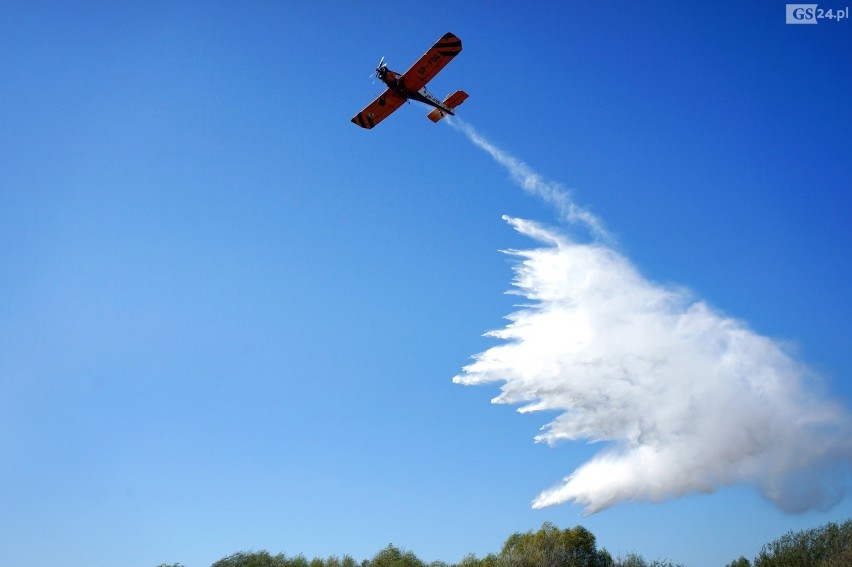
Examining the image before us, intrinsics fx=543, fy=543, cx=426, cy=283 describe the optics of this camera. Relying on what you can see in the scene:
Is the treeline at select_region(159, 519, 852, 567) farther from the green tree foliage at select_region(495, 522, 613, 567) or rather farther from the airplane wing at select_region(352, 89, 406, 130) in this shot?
the airplane wing at select_region(352, 89, 406, 130)

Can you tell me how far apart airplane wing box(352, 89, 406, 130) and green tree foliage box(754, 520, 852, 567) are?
59234mm

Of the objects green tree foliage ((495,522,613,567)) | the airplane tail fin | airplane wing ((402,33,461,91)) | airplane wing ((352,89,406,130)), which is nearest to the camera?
airplane wing ((402,33,461,91))

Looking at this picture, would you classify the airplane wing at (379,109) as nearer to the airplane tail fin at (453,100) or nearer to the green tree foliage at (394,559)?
the airplane tail fin at (453,100)

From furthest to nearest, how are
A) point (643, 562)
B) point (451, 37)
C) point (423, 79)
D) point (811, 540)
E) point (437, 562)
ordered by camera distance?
point (437, 562) → point (643, 562) → point (811, 540) → point (423, 79) → point (451, 37)

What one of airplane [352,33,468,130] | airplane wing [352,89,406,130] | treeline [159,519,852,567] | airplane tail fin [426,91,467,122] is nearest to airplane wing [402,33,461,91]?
airplane [352,33,468,130]

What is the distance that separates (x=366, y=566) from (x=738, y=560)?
6933 cm

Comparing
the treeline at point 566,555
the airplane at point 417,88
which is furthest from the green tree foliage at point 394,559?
the airplane at point 417,88

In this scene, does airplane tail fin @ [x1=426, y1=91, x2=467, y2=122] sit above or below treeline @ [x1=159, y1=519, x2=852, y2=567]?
above

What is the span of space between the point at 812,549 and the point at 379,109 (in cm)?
6396

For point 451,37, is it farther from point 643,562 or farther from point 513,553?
point 643,562

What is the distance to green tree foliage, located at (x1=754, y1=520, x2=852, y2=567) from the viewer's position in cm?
5434

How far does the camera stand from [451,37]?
3891 centimetres

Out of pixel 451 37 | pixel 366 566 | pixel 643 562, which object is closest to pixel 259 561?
pixel 366 566

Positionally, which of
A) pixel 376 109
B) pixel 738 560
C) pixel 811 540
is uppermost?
pixel 376 109
